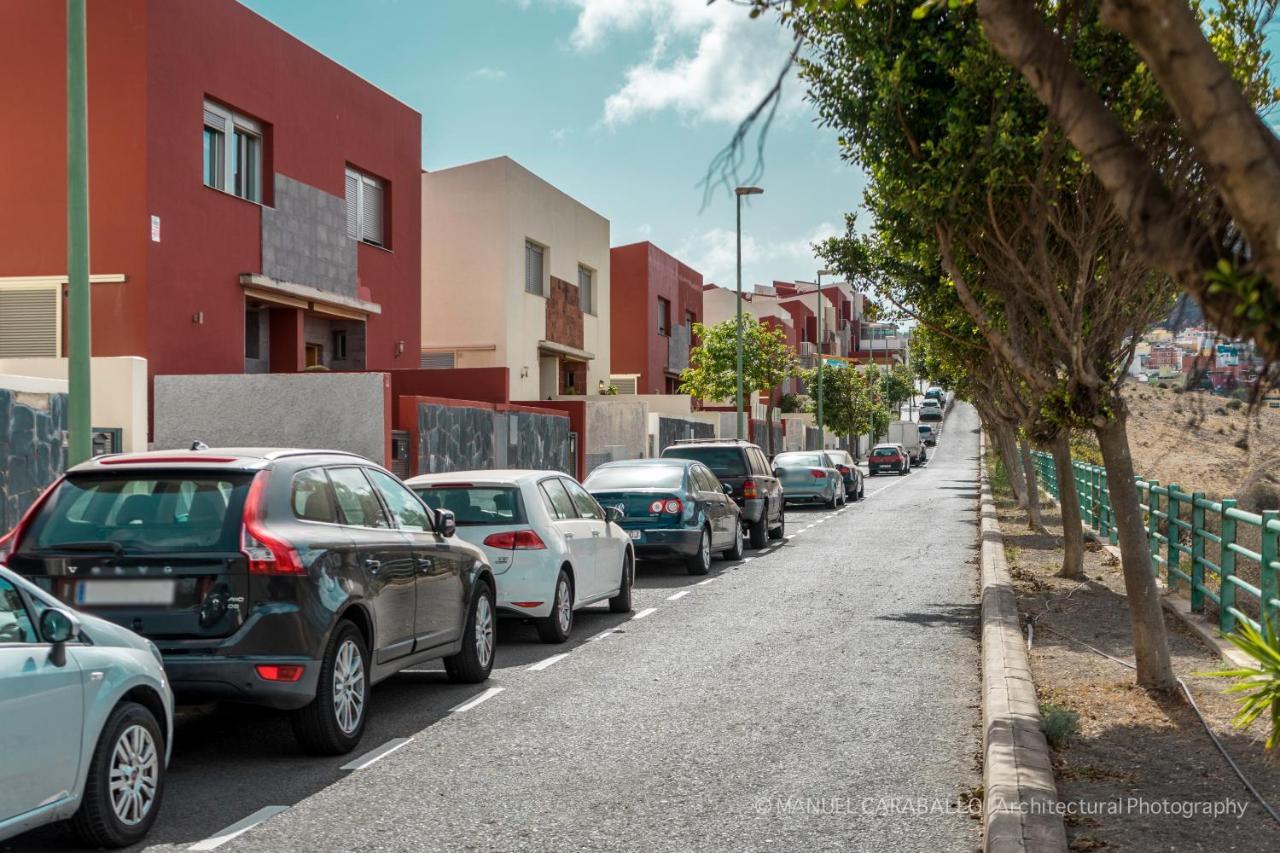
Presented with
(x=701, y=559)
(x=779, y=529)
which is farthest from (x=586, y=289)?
(x=701, y=559)

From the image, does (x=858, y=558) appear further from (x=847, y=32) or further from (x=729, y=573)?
(x=847, y=32)

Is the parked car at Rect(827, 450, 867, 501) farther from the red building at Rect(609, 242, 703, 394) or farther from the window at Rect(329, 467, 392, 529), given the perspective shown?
the window at Rect(329, 467, 392, 529)

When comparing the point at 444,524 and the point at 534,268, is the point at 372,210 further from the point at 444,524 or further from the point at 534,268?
the point at 444,524

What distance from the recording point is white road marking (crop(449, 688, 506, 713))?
8539 mm

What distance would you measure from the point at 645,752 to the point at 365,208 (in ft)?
63.0

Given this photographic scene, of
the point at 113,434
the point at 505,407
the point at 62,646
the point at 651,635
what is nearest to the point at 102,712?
the point at 62,646

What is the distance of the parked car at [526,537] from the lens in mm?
11000

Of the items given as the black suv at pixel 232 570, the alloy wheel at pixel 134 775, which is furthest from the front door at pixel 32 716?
the black suv at pixel 232 570

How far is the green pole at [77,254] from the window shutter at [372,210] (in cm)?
1498

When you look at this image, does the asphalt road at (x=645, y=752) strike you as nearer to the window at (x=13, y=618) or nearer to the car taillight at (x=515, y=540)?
the car taillight at (x=515, y=540)

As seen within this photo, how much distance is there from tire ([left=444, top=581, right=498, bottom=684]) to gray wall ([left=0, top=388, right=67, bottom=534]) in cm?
492

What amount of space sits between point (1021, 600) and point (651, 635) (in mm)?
3971

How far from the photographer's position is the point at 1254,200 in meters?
3.09

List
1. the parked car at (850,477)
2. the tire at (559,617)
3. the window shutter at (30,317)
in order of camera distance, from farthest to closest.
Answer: the parked car at (850,477)
the window shutter at (30,317)
the tire at (559,617)
